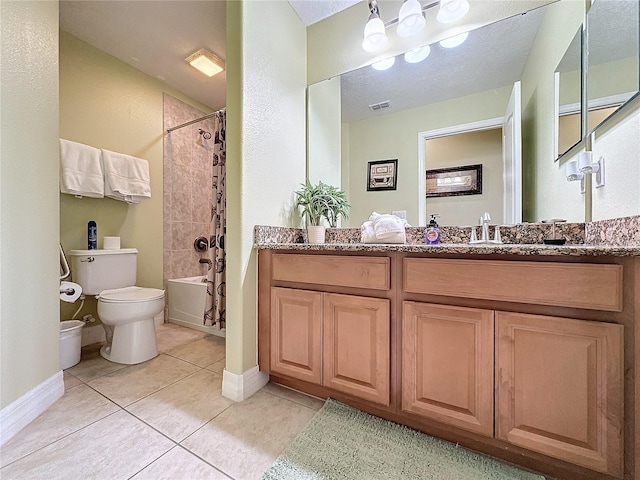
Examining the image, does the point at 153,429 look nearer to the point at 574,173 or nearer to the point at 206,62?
the point at 574,173

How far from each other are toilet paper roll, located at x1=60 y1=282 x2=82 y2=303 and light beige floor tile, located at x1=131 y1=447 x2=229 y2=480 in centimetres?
141

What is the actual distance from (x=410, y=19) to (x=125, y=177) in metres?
2.44

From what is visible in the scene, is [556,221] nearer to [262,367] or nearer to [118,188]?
[262,367]

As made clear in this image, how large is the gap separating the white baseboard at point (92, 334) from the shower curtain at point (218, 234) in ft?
3.06

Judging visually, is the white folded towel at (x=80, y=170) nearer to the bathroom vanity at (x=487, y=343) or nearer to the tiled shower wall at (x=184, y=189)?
the tiled shower wall at (x=184, y=189)

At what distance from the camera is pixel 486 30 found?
4.87 ft

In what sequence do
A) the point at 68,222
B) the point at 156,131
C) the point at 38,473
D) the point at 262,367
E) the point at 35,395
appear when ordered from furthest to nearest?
the point at 156,131 → the point at 68,222 → the point at 262,367 → the point at 35,395 → the point at 38,473

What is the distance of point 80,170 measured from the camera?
2033mm

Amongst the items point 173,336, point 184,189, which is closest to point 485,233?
point 173,336

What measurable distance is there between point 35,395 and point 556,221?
8.79 feet

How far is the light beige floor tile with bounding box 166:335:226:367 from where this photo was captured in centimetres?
193

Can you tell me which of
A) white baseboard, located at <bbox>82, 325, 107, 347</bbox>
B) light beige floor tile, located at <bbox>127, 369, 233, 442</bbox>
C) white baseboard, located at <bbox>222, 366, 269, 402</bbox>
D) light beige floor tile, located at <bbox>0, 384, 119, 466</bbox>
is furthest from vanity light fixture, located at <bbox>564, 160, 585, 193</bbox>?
white baseboard, located at <bbox>82, 325, 107, 347</bbox>

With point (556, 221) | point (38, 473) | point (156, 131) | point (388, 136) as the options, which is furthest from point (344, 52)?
point (38, 473)

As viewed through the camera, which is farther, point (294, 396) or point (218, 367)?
point (218, 367)
